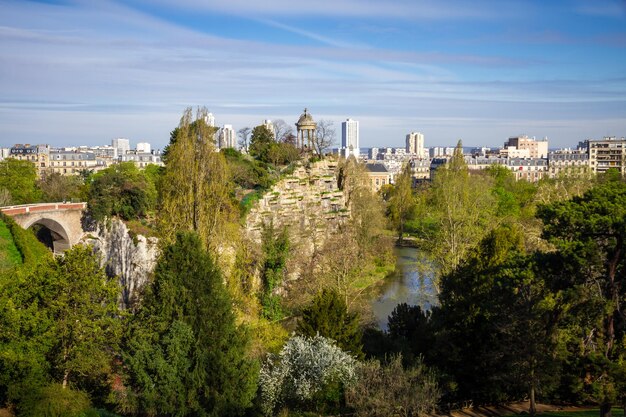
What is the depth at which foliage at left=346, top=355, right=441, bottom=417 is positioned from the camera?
14922 mm

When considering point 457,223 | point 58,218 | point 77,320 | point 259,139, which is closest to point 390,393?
point 77,320

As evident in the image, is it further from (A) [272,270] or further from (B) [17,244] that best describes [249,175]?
(B) [17,244]

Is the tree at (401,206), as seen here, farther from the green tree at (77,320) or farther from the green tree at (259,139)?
the green tree at (77,320)

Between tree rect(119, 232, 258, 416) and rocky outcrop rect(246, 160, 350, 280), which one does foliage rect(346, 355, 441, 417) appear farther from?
rocky outcrop rect(246, 160, 350, 280)

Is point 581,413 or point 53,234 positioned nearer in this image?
point 581,413

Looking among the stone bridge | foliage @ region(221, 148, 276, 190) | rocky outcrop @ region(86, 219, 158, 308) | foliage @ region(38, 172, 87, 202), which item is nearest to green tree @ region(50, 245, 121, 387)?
rocky outcrop @ region(86, 219, 158, 308)

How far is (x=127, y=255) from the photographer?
29.0 m

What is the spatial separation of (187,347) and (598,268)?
1039 centimetres

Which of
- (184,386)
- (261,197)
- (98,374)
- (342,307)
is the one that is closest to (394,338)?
(342,307)

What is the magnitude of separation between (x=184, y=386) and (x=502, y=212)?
3360 cm

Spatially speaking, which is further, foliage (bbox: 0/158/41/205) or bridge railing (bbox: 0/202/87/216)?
foliage (bbox: 0/158/41/205)

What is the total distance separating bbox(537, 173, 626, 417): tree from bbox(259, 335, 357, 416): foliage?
20.5 ft

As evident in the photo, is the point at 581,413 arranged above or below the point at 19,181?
below

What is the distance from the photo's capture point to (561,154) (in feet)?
354
